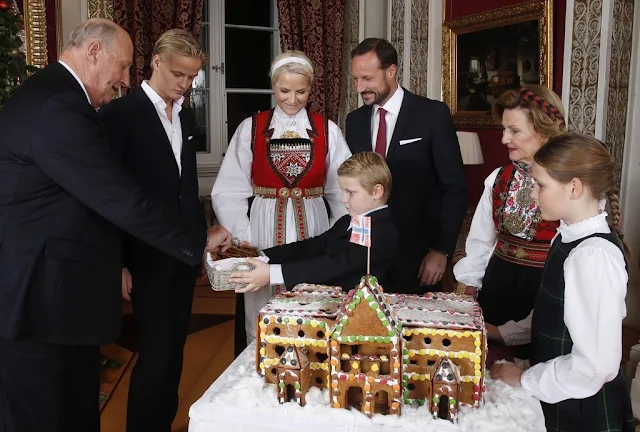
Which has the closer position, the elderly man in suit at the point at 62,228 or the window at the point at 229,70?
the elderly man in suit at the point at 62,228

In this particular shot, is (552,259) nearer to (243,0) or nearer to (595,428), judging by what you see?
(595,428)

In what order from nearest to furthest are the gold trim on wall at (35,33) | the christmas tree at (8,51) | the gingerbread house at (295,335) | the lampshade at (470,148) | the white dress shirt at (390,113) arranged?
the gingerbread house at (295,335) < the white dress shirt at (390,113) < the christmas tree at (8,51) < the lampshade at (470,148) < the gold trim on wall at (35,33)

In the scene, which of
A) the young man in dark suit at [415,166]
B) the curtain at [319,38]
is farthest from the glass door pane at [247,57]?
the young man in dark suit at [415,166]

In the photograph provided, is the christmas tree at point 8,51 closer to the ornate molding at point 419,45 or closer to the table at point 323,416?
the table at point 323,416

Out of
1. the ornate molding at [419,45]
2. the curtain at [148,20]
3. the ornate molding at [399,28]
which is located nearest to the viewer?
the curtain at [148,20]

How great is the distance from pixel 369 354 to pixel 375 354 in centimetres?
1

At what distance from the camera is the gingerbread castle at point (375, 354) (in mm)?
1421

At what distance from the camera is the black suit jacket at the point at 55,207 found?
5.95 ft

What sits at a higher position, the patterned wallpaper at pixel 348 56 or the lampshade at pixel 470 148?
the patterned wallpaper at pixel 348 56

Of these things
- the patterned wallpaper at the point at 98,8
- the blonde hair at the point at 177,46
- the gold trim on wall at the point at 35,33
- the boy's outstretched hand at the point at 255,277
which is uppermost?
the patterned wallpaper at the point at 98,8

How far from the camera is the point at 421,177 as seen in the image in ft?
9.45

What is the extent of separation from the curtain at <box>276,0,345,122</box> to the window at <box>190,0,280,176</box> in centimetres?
45

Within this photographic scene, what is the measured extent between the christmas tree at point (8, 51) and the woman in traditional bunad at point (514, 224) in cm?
260

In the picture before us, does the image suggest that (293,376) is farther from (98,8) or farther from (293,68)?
(98,8)
